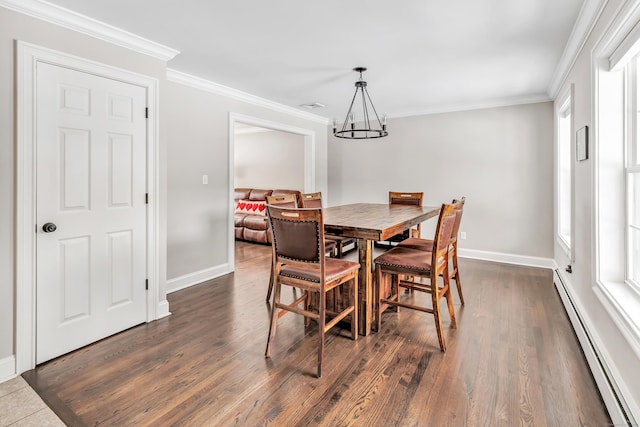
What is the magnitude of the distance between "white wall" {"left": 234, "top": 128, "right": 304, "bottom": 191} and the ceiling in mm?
2864

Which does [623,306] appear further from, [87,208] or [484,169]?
[484,169]

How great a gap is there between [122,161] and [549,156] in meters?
4.80

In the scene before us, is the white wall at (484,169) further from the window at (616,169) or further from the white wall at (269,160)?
the window at (616,169)

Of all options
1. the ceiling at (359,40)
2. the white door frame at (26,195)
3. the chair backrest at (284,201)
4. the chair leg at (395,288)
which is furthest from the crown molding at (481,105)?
the white door frame at (26,195)

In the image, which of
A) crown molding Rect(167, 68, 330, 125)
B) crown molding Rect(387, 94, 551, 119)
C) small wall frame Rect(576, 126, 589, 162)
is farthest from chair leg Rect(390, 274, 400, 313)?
crown molding Rect(387, 94, 551, 119)

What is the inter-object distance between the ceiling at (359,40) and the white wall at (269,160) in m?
2.86

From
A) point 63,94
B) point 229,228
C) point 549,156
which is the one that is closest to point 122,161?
point 63,94

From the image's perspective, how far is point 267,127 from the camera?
4754 millimetres

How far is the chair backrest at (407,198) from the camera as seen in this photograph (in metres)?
4.19

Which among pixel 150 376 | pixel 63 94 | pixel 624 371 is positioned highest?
pixel 63 94

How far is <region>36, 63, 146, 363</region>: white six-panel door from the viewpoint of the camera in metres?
2.17

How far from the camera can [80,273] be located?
7.70ft

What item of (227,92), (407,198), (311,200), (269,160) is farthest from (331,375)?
(269,160)

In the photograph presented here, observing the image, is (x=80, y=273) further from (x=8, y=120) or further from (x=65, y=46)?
(x=65, y=46)
